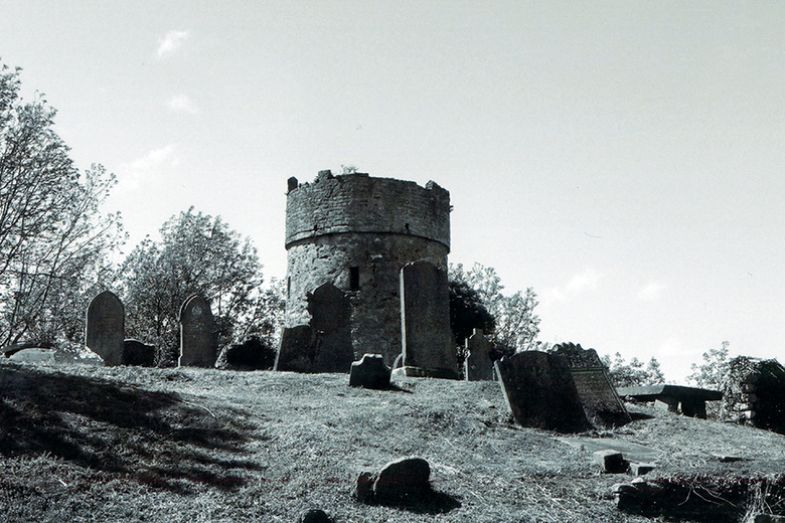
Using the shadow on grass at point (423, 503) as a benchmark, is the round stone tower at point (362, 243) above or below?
above

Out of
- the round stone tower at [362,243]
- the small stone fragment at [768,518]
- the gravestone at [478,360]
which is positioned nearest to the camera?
the small stone fragment at [768,518]

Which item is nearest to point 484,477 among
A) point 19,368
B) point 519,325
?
point 19,368

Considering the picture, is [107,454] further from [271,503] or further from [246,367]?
[246,367]

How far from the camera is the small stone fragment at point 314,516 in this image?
575 cm


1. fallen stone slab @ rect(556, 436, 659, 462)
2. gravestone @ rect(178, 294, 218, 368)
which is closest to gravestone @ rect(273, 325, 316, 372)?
gravestone @ rect(178, 294, 218, 368)

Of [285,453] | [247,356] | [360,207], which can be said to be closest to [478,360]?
[247,356]

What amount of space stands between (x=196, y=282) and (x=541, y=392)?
75.6 feet

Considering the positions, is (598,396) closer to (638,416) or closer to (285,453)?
(638,416)

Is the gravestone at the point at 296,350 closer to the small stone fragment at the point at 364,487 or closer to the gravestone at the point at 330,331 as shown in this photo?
the gravestone at the point at 330,331

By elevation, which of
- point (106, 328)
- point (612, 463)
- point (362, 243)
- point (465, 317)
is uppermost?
point (362, 243)

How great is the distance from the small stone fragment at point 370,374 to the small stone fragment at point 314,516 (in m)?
5.41

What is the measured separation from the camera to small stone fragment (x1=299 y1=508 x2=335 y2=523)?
5.75 metres

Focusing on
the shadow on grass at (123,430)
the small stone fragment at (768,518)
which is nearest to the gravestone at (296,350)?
the shadow on grass at (123,430)

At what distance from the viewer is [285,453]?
7418 mm
